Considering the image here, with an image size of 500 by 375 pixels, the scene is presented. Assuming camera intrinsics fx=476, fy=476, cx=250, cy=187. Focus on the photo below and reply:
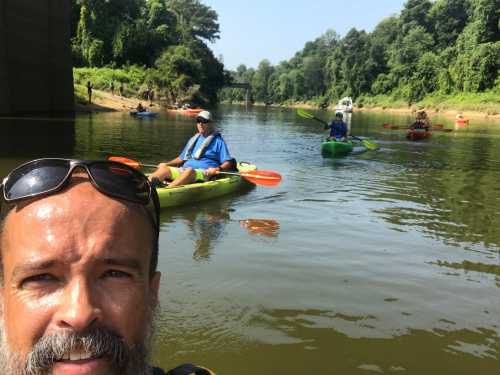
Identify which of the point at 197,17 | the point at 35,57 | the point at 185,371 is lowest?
the point at 185,371

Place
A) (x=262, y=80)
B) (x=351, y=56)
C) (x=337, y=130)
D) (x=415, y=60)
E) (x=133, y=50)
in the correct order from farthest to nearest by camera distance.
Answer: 1. (x=262, y=80)
2. (x=351, y=56)
3. (x=415, y=60)
4. (x=133, y=50)
5. (x=337, y=130)

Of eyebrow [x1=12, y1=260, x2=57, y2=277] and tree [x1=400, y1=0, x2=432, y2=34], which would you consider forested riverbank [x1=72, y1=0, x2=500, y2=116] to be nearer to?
tree [x1=400, y1=0, x2=432, y2=34]

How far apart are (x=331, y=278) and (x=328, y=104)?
89.0 m

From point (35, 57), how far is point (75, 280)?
2870cm

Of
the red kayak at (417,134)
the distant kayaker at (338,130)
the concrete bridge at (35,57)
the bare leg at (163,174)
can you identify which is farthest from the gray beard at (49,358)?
the concrete bridge at (35,57)

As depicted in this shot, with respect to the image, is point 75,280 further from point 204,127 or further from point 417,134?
point 417,134

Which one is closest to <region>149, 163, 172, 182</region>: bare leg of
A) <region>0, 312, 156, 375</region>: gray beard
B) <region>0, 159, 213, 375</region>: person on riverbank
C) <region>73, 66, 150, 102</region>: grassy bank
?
<region>0, 159, 213, 375</region>: person on riverbank

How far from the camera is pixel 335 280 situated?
4859 mm

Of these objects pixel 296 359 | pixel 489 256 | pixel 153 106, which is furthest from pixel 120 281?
pixel 153 106

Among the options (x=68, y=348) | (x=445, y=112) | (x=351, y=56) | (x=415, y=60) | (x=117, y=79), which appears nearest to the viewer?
(x=68, y=348)

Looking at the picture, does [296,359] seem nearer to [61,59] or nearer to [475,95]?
[61,59]

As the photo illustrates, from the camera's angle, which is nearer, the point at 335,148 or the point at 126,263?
the point at 126,263

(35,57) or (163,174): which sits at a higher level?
(35,57)

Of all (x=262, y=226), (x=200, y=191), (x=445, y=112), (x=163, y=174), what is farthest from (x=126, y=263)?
(x=445, y=112)
